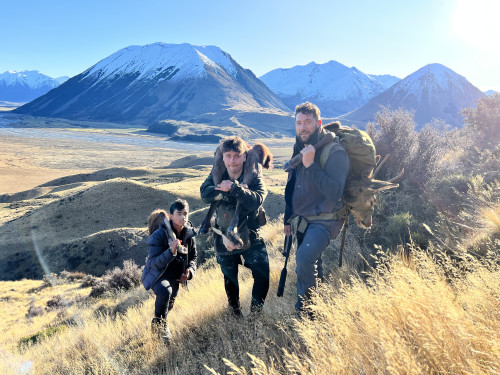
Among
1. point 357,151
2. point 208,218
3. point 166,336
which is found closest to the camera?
point 357,151

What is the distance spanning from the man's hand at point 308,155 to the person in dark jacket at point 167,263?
1.72m

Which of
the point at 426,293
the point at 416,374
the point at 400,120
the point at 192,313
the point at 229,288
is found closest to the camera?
the point at 416,374

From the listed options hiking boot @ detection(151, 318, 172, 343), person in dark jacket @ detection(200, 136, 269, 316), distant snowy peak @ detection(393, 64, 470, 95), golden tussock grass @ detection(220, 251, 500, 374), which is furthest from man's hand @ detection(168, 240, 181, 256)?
distant snowy peak @ detection(393, 64, 470, 95)

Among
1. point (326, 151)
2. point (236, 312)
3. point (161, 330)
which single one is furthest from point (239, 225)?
point (161, 330)

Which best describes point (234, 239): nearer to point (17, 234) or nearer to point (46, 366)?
point (46, 366)

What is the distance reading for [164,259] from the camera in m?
3.36

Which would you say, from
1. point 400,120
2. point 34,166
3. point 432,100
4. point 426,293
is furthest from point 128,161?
point 432,100

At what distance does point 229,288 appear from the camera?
10.5 feet

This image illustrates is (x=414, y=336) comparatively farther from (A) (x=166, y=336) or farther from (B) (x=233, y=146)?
(A) (x=166, y=336)

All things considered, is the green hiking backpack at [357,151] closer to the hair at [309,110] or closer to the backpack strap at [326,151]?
the backpack strap at [326,151]

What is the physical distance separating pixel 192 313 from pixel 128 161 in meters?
70.3

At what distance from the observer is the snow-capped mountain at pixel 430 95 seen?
137000 millimetres

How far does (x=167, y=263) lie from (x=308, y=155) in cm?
201

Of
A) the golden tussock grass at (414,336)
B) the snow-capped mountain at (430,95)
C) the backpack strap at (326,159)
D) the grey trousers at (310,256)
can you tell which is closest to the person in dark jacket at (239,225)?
the grey trousers at (310,256)
